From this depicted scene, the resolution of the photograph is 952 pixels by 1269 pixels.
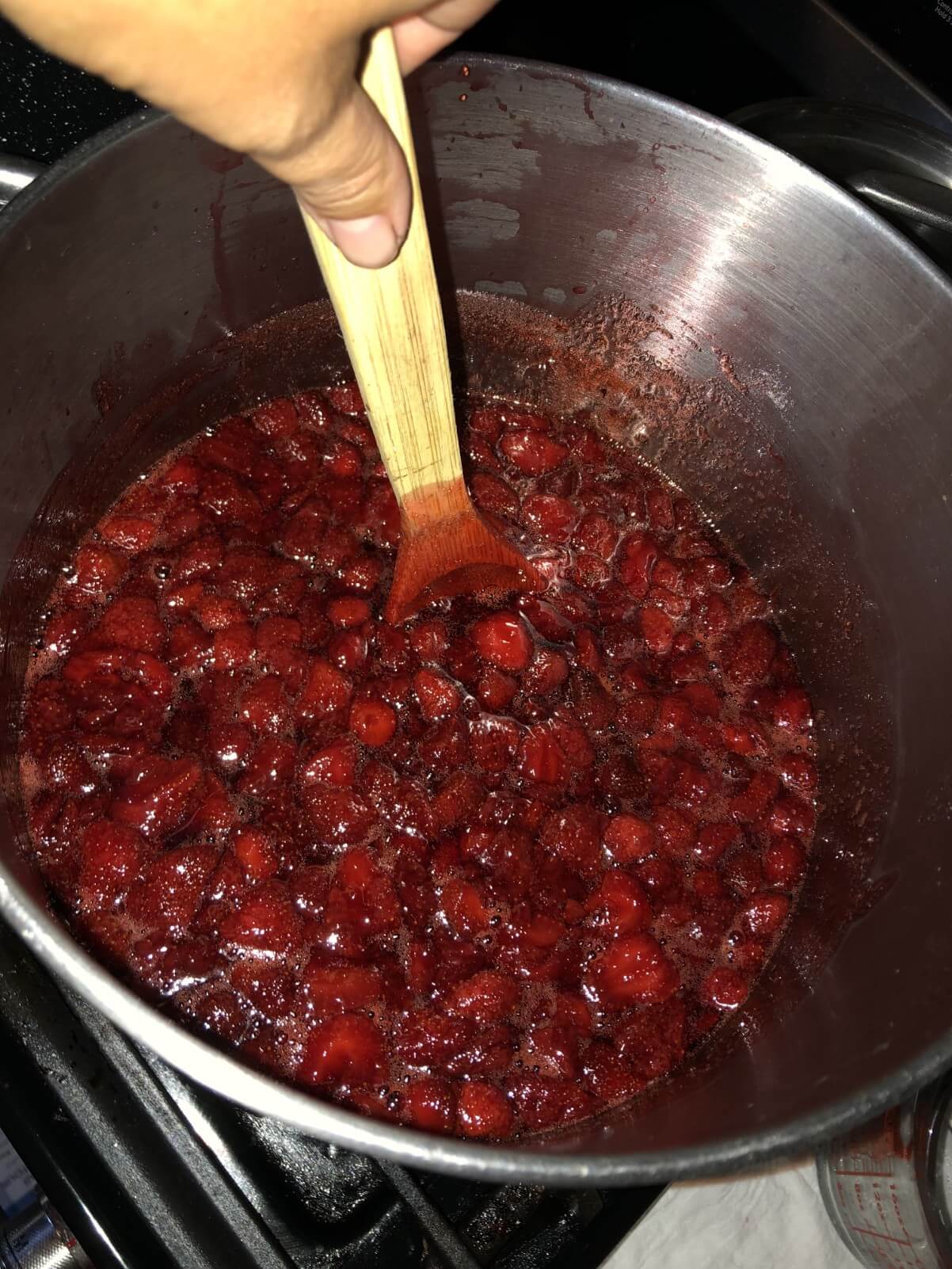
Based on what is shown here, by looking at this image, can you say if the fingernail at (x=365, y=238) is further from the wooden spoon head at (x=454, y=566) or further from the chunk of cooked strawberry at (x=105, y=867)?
the chunk of cooked strawberry at (x=105, y=867)

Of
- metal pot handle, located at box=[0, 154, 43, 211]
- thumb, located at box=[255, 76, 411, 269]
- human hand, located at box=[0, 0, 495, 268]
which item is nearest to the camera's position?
human hand, located at box=[0, 0, 495, 268]

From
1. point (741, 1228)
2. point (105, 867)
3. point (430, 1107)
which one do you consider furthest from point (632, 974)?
point (105, 867)

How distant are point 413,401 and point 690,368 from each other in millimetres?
620

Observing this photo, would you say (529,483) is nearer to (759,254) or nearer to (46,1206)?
(759,254)

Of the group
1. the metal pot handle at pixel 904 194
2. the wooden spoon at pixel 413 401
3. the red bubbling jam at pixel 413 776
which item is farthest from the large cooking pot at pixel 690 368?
the wooden spoon at pixel 413 401

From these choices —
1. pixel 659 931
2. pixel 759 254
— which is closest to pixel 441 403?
pixel 759 254

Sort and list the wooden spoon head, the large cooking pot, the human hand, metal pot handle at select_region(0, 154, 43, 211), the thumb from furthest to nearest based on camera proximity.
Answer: the wooden spoon head → metal pot handle at select_region(0, 154, 43, 211) → the large cooking pot → the thumb → the human hand

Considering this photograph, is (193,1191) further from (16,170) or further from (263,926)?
(16,170)

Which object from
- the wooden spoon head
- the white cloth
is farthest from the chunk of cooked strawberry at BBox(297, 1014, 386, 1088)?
the wooden spoon head

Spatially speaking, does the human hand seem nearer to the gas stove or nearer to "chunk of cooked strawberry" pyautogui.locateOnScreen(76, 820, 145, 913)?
the gas stove

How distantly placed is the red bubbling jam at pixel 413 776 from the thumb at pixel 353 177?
2.37 feet

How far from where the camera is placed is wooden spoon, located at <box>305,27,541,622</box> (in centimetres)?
97

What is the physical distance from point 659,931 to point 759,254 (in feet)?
3.19

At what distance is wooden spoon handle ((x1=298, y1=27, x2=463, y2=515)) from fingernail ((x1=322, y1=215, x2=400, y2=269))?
0.05 metres
